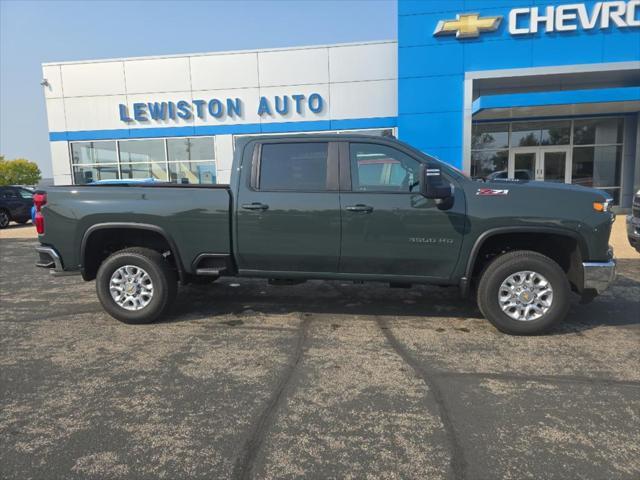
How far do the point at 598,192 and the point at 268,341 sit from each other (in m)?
3.55

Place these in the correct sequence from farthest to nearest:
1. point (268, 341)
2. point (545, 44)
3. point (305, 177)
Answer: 1. point (545, 44)
2. point (305, 177)
3. point (268, 341)

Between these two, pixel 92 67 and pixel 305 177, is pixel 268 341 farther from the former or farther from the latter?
pixel 92 67

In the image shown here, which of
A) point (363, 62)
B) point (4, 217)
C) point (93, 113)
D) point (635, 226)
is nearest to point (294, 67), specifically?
point (363, 62)

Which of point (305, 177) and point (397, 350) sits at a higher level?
point (305, 177)

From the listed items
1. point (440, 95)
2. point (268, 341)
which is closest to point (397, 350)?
point (268, 341)

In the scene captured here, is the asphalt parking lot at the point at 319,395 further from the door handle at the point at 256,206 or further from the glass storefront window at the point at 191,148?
the glass storefront window at the point at 191,148

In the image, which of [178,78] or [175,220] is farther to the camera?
[178,78]

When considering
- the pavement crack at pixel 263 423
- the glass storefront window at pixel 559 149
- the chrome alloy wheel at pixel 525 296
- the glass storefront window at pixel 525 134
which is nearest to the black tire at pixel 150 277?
the pavement crack at pixel 263 423

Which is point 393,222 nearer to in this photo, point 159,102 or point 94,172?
point 159,102

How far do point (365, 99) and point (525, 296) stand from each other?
1351 cm

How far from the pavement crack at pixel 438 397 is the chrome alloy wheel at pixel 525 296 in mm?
1148

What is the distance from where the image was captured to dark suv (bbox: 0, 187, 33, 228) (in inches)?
699

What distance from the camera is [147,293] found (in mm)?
4953

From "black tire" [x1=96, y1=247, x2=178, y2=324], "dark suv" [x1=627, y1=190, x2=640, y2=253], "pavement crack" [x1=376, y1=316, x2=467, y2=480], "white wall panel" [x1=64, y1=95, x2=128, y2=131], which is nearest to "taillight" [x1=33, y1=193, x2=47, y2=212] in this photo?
"black tire" [x1=96, y1=247, x2=178, y2=324]
